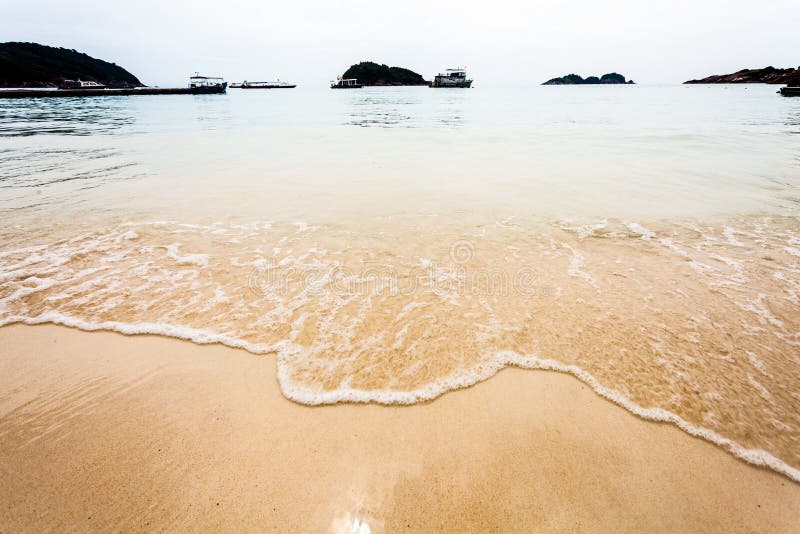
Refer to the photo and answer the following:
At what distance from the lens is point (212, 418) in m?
2.88

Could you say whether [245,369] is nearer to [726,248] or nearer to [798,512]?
[798,512]

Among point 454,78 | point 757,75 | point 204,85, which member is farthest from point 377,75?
point 757,75

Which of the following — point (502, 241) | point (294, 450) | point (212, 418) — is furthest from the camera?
point (502, 241)

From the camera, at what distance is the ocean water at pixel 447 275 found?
333 cm

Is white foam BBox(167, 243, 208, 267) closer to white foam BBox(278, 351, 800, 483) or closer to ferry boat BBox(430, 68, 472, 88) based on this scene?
white foam BBox(278, 351, 800, 483)

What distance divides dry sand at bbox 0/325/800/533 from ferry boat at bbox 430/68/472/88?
484 feet

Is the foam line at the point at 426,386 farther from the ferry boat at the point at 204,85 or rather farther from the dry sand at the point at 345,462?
the ferry boat at the point at 204,85

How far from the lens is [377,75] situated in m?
188

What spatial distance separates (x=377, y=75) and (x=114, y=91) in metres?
142

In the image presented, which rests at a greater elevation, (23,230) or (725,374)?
(23,230)

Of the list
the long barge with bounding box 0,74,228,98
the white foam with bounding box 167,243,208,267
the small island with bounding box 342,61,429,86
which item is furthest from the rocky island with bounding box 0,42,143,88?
the white foam with bounding box 167,243,208,267

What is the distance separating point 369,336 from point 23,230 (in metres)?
7.31

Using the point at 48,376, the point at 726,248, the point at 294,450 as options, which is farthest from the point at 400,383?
the point at 726,248

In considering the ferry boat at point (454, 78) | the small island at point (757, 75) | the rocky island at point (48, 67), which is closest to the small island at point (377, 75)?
the ferry boat at point (454, 78)
